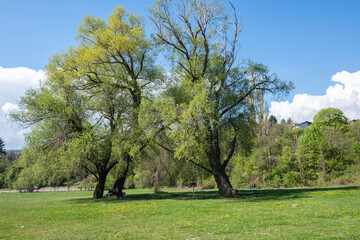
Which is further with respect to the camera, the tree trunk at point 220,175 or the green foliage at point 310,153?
the green foliage at point 310,153

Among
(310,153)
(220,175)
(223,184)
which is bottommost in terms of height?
(223,184)

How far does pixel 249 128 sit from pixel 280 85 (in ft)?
15.0

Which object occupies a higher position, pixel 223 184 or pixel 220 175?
pixel 220 175

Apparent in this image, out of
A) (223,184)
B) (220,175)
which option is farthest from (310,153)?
(220,175)

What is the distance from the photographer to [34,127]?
21234 millimetres

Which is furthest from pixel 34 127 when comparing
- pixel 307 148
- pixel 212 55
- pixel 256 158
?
pixel 307 148

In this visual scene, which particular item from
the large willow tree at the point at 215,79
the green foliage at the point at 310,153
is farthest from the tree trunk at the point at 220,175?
the green foliage at the point at 310,153

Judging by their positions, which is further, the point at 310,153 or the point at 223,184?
the point at 310,153

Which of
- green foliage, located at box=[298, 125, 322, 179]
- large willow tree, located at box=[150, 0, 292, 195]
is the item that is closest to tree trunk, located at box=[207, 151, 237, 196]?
large willow tree, located at box=[150, 0, 292, 195]

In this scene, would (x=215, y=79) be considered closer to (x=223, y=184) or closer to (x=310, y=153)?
(x=223, y=184)

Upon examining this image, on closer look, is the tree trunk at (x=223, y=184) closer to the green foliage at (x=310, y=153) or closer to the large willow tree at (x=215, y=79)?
the large willow tree at (x=215, y=79)

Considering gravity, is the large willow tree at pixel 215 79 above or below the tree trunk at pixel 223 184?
above

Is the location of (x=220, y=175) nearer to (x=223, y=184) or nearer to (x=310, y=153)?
(x=223, y=184)

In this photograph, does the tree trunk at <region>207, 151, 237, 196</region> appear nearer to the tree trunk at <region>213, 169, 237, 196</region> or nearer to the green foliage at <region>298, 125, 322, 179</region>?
the tree trunk at <region>213, 169, 237, 196</region>
